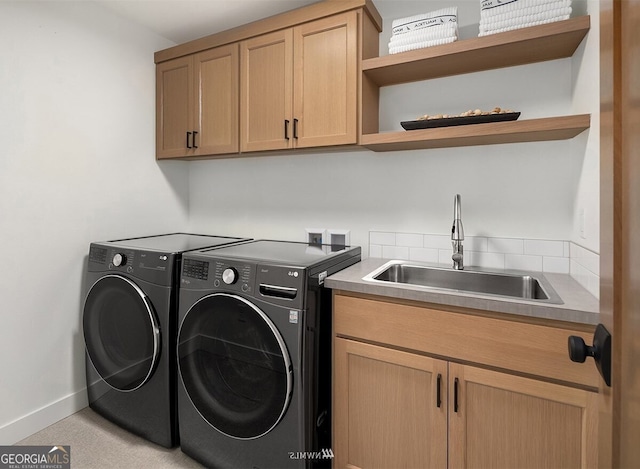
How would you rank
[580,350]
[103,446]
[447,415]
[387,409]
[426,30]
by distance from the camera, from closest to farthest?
[580,350]
[447,415]
[387,409]
[426,30]
[103,446]

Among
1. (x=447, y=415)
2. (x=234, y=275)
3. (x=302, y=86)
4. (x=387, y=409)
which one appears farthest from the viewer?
(x=302, y=86)

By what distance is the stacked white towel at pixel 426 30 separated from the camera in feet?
5.32

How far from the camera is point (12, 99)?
174cm

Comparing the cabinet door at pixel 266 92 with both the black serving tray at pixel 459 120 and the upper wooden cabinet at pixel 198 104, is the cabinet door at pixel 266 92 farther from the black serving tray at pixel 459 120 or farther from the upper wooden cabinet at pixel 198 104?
the black serving tray at pixel 459 120

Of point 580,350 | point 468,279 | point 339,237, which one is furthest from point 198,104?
point 580,350

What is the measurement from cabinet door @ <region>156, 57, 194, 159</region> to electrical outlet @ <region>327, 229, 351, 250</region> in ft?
3.76

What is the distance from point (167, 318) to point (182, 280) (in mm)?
218

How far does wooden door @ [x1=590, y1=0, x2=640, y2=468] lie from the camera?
532 millimetres

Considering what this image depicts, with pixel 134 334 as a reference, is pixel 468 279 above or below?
above

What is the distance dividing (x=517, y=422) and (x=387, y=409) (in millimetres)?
471

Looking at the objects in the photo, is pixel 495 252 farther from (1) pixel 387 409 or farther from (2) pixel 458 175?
(1) pixel 387 409

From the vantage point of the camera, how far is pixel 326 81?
183 centimetres

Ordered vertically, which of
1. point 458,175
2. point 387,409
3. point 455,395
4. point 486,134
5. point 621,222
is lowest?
point 387,409

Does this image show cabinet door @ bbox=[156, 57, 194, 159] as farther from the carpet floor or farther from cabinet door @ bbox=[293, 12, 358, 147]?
the carpet floor
